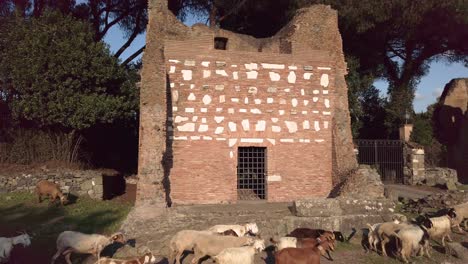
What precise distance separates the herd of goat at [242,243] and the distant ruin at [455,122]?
19.7 m

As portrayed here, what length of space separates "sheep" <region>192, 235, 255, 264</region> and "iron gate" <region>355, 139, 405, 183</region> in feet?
54.0

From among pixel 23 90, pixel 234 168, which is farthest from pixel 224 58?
pixel 23 90

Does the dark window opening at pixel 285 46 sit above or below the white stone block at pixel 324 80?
above

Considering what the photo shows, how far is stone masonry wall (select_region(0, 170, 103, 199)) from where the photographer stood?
16516 millimetres

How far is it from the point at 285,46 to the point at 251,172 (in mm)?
4533

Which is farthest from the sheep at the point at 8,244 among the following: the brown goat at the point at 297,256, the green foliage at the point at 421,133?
the green foliage at the point at 421,133

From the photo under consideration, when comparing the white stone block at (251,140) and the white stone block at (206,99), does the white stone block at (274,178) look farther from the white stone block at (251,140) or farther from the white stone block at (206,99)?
the white stone block at (206,99)

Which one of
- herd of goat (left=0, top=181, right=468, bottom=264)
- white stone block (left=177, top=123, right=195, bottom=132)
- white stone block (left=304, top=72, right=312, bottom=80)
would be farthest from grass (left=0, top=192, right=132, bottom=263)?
white stone block (left=304, top=72, right=312, bottom=80)

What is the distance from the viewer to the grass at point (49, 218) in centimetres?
1053

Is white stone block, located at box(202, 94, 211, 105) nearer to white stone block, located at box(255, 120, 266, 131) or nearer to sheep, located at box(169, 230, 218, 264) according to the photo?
white stone block, located at box(255, 120, 266, 131)

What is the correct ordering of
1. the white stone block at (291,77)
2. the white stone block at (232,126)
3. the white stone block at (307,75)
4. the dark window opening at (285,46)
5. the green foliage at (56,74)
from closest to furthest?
the white stone block at (232,126)
the white stone block at (291,77)
the white stone block at (307,75)
the dark window opening at (285,46)
the green foliage at (56,74)

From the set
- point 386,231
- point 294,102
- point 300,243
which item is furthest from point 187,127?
point 386,231

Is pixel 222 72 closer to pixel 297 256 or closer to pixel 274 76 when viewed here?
pixel 274 76

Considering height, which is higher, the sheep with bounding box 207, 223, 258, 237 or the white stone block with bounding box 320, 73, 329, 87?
the white stone block with bounding box 320, 73, 329, 87
